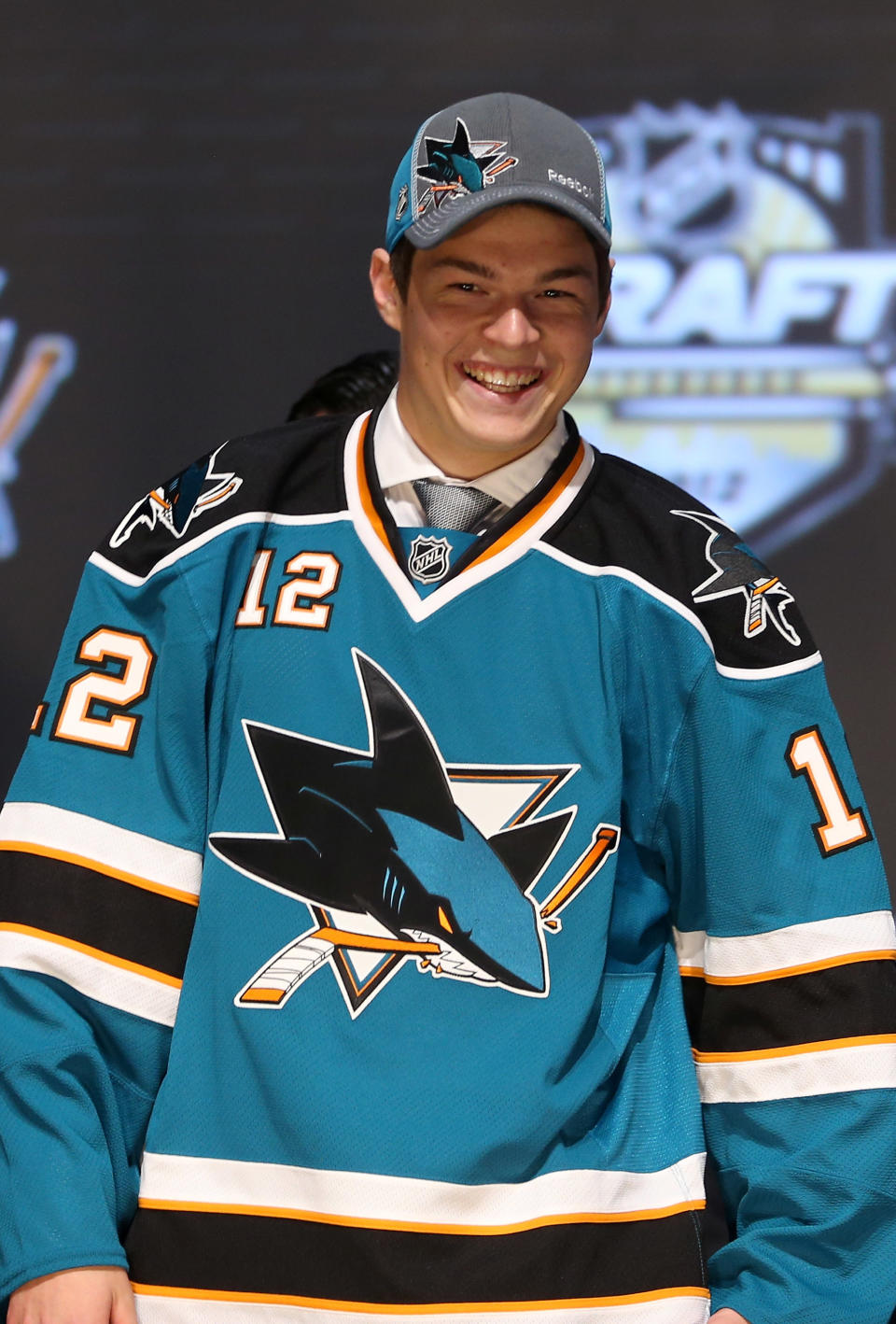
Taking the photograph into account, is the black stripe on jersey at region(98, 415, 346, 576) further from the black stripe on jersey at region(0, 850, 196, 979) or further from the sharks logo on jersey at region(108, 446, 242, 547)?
the black stripe on jersey at region(0, 850, 196, 979)

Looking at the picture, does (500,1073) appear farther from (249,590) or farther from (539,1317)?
(249,590)

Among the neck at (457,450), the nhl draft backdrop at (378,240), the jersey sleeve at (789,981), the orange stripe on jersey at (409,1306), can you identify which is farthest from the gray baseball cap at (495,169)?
the nhl draft backdrop at (378,240)

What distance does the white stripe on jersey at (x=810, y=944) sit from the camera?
111cm

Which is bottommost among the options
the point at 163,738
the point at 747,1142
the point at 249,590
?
the point at 747,1142

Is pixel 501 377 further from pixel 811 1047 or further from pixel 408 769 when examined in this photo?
pixel 811 1047

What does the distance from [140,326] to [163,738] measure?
75.5 inches

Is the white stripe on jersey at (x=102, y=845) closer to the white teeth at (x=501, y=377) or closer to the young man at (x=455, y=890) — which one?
the young man at (x=455, y=890)

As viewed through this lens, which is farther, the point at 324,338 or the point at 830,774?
the point at 324,338

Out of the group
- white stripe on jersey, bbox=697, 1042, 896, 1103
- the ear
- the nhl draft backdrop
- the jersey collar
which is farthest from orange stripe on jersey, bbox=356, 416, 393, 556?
the nhl draft backdrop

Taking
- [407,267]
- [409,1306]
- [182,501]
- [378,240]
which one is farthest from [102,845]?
[378,240]

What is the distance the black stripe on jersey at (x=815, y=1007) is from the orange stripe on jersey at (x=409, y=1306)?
0.18m

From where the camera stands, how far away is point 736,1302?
1057mm

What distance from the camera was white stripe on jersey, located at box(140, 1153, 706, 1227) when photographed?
103 centimetres

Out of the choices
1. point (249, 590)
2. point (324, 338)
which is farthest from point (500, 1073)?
point (324, 338)
